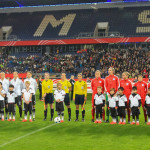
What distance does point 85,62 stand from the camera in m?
43.2

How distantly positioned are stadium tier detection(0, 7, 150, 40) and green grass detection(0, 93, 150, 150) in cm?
3540

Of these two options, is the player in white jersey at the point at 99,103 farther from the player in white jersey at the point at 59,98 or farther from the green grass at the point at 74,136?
the player in white jersey at the point at 59,98

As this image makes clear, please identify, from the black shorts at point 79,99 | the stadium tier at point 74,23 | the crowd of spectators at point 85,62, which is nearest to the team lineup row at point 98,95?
the black shorts at point 79,99

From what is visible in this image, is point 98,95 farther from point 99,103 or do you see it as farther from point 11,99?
point 11,99

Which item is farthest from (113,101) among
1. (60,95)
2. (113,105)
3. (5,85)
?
(5,85)

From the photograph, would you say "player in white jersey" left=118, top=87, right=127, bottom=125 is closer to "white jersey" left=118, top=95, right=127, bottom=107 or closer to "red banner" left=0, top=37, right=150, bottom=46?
"white jersey" left=118, top=95, right=127, bottom=107

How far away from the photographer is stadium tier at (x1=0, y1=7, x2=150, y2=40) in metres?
48.4

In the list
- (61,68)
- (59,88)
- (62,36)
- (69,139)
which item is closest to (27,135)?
(69,139)

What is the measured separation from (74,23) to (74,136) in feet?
135

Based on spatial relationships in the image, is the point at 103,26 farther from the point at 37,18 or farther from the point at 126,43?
the point at 37,18

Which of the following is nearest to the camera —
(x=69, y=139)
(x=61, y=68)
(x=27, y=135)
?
(x=69, y=139)

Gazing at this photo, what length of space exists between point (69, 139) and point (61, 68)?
3270 centimetres

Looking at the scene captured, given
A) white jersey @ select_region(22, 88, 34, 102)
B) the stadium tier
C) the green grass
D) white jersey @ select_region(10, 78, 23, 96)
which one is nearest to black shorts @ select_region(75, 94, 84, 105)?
the green grass

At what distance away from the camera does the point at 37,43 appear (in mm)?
47969
